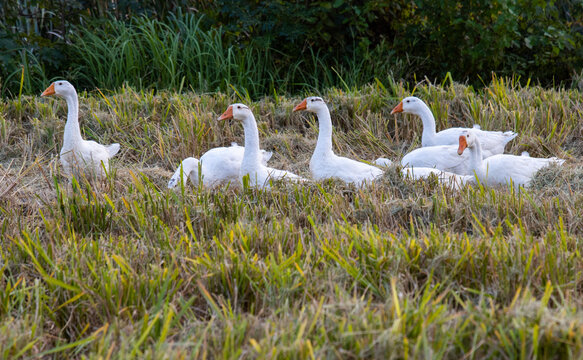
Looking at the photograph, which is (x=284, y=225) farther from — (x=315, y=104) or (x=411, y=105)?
(x=411, y=105)

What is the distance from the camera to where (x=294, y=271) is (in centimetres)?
294

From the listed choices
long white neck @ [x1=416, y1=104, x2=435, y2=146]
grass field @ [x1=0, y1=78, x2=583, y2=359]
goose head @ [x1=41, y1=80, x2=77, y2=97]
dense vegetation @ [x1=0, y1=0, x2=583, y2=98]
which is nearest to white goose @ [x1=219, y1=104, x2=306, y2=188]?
grass field @ [x1=0, y1=78, x2=583, y2=359]

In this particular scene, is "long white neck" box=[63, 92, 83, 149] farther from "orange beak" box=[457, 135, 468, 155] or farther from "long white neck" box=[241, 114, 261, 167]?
"orange beak" box=[457, 135, 468, 155]

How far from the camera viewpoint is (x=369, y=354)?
7.56 feet

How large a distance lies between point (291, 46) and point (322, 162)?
4.17 m

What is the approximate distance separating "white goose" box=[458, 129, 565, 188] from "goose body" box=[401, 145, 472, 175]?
0.75 feet

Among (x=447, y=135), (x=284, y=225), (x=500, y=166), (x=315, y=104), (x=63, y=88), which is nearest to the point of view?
(x=284, y=225)

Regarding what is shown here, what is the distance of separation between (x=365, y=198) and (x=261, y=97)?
14.3ft

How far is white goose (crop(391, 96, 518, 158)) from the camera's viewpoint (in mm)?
5633

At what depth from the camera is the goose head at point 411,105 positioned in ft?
19.3

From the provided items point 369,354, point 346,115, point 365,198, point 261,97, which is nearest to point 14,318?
point 369,354

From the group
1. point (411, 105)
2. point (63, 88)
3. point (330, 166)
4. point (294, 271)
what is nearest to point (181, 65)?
point (63, 88)

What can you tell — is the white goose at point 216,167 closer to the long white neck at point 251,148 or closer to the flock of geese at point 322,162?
the flock of geese at point 322,162

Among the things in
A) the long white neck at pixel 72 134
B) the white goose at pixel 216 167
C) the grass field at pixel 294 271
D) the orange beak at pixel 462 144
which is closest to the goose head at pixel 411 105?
the orange beak at pixel 462 144
